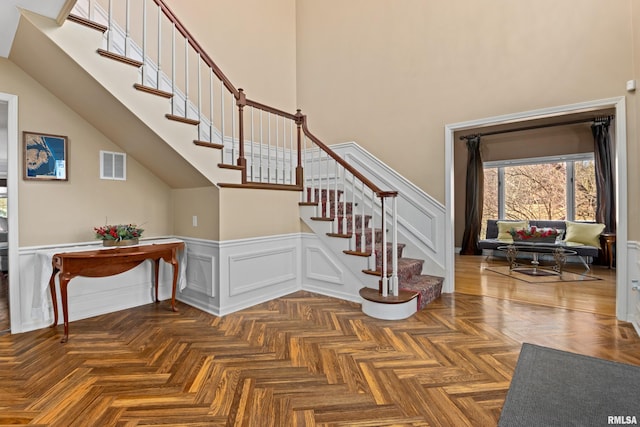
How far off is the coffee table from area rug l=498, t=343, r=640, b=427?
10.3 feet

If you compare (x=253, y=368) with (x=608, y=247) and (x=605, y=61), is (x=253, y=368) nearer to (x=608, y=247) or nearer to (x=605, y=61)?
(x=605, y=61)

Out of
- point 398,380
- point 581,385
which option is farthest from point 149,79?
point 581,385

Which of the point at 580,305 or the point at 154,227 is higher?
the point at 154,227

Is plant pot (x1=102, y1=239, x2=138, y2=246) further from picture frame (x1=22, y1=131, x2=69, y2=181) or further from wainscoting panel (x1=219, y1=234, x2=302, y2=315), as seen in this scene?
wainscoting panel (x1=219, y1=234, x2=302, y2=315)

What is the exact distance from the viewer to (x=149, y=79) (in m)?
3.75

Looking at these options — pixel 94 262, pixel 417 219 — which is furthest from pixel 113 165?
pixel 417 219

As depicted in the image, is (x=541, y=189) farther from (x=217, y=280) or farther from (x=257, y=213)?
(x=217, y=280)

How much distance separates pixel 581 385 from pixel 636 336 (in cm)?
127

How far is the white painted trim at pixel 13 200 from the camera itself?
9.12ft

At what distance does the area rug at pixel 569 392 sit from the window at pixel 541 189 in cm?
530

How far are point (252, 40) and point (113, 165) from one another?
2994 millimetres

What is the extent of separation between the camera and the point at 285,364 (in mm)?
2271

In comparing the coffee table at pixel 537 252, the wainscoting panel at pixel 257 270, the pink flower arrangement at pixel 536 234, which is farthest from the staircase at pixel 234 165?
the pink flower arrangement at pixel 536 234

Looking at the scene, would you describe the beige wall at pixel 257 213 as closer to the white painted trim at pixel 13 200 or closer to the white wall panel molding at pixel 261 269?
the white wall panel molding at pixel 261 269
